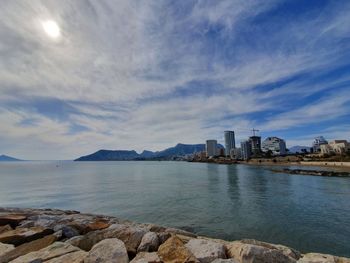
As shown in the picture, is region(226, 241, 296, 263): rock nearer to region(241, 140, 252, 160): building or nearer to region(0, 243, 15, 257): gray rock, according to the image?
region(0, 243, 15, 257): gray rock

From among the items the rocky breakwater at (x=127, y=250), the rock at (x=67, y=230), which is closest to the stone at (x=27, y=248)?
the rocky breakwater at (x=127, y=250)

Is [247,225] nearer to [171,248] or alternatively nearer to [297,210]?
[297,210]

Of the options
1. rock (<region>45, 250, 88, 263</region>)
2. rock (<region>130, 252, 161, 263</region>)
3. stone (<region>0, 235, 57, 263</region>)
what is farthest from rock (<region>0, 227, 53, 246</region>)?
rock (<region>130, 252, 161, 263</region>)

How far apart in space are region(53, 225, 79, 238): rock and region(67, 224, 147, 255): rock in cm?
80

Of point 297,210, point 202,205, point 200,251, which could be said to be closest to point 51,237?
point 200,251

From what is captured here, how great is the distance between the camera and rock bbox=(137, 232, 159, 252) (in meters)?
5.21

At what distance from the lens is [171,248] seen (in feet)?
15.8

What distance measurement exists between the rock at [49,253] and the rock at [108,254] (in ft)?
2.69

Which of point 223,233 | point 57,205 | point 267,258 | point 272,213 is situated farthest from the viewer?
point 57,205

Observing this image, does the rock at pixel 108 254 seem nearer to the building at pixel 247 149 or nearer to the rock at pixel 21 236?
the rock at pixel 21 236

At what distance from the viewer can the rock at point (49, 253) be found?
447 centimetres

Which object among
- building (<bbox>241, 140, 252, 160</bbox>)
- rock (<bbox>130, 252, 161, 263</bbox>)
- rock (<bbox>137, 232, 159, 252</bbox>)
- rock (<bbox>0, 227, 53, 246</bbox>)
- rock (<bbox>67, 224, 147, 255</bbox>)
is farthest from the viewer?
building (<bbox>241, 140, 252, 160</bbox>)

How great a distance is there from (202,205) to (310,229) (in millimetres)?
9037

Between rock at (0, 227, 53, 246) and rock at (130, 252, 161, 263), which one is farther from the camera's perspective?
rock at (0, 227, 53, 246)
